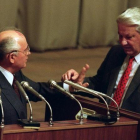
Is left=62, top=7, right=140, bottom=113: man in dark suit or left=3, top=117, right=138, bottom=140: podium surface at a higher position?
left=62, top=7, right=140, bottom=113: man in dark suit

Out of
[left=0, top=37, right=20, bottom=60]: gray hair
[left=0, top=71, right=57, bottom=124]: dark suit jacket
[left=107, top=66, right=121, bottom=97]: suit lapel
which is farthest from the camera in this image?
[left=107, top=66, right=121, bottom=97]: suit lapel

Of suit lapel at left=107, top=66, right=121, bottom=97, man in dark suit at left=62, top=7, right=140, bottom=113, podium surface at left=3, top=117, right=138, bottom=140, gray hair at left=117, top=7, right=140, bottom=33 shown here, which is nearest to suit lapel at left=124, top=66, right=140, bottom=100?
man in dark suit at left=62, top=7, right=140, bottom=113

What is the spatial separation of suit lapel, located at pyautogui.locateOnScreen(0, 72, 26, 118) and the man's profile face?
1064 mm

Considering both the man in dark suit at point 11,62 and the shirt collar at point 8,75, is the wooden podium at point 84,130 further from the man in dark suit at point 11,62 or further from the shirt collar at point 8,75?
the shirt collar at point 8,75

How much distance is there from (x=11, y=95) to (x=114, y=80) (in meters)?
1.06

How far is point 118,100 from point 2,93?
41.4 inches

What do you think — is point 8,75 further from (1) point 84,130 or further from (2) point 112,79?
(2) point 112,79

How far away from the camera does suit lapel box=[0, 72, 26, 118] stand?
11.8 ft

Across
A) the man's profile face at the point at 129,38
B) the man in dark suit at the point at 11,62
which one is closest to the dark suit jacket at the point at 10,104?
the man in dark suit at the point at 11,62

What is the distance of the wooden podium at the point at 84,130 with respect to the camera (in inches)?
118

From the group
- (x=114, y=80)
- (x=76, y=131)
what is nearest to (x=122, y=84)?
(x=114, y=80)

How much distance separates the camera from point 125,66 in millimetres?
4375

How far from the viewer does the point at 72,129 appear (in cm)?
321

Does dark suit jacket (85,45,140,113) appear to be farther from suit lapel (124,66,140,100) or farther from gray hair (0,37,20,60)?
gray hair (0,37,20,60)
